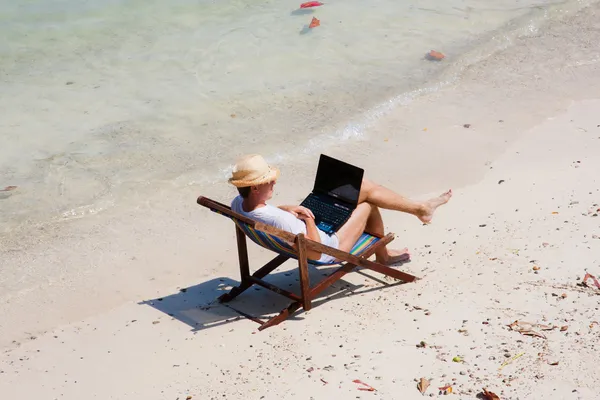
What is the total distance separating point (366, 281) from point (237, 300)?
3.24 feet

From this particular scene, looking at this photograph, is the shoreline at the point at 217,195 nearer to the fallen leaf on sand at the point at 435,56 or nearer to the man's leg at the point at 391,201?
the fallen leaf on sand at the point at 435,56

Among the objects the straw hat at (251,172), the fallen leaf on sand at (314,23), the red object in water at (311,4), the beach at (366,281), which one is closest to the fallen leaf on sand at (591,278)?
the beach at (366,281)

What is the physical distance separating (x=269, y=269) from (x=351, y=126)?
362 cm

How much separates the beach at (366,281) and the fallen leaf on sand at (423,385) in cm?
4

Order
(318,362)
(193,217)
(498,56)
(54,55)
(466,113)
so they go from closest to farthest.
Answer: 1. (318,362)
2. (193,217)
3. (466,113)
4. (498,56)
5. (54,55)

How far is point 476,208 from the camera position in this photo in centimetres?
755

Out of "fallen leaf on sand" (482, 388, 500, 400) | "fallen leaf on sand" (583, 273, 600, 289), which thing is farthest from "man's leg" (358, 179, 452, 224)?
"fallen leaf on sand" (482, 388, 500, 400)

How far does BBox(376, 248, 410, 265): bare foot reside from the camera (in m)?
6.77

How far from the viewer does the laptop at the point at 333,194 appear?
6.43m

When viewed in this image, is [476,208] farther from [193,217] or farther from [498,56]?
[498,56]

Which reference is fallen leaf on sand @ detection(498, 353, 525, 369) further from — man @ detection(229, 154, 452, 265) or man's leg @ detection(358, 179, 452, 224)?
man's leg @ detection(358, 179, 452, 224)

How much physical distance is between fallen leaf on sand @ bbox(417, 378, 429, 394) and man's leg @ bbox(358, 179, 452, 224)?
1.87 metres

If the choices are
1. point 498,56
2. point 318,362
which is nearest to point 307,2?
point 498,56

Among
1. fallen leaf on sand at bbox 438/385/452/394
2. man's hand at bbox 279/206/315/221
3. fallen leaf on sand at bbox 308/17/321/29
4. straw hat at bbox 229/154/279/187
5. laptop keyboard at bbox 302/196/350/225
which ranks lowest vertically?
fallen leaf on sand at bbox 308/17/321/29
